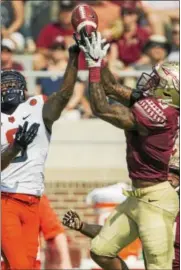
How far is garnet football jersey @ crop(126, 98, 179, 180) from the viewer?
30.0ft

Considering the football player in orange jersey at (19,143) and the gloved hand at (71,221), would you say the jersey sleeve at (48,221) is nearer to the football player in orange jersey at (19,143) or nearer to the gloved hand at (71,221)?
the gloved hand at (71,221)

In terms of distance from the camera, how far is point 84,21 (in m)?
9.17

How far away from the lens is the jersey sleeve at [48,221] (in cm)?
1024

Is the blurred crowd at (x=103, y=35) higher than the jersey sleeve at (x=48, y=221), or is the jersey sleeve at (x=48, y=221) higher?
the blurred crowd at (x=103, y=35)

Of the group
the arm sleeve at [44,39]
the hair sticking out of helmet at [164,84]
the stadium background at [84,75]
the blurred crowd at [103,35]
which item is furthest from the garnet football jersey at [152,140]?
the arm sleeve at [44,39]

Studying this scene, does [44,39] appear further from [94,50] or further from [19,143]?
[94,50]

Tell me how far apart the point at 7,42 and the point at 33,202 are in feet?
13.7

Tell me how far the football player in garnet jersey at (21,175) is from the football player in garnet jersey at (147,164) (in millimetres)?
513

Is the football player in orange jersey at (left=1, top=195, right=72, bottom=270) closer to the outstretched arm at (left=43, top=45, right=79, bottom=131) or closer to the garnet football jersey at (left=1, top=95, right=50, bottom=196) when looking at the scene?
the garnet football jersey at (left=1, top=95, right=50, bottom=196)

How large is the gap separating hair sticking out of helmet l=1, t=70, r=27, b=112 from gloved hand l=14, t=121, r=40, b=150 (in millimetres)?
252

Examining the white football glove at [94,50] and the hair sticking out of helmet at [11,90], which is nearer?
the white football glove at [94,50]

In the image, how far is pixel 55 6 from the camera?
50.4 ft

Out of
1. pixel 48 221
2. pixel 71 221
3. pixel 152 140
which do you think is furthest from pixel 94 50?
pixel 48 221

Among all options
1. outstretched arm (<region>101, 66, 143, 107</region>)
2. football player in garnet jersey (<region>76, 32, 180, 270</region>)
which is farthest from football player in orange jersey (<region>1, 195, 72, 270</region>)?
outstretched arm (<region>101, 66, 143, 107</region>)
